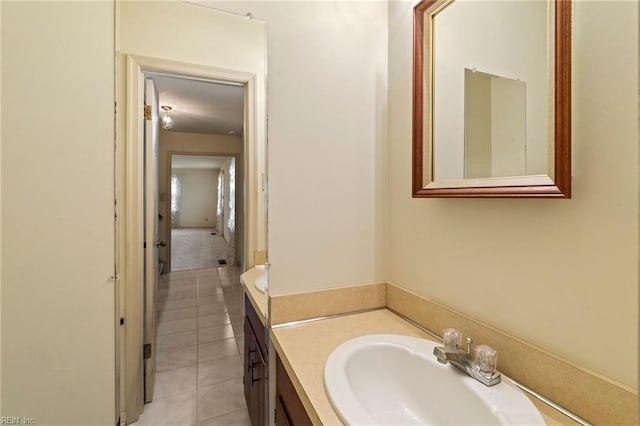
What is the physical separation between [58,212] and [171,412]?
95 cm

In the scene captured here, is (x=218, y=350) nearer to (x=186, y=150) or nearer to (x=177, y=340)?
(x=177, y=340)

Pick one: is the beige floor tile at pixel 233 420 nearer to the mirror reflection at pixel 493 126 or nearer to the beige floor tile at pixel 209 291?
the beige floor tile at pixel 209 291

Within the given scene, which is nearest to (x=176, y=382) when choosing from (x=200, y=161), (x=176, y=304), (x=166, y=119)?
(x=176, y=304)

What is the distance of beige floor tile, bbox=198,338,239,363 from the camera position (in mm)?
1193

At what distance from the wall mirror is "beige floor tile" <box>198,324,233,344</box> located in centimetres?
99

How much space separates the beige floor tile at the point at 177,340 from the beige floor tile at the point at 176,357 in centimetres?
1

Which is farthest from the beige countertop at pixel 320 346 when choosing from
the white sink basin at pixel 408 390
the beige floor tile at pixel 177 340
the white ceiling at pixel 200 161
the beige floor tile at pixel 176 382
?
the white ceiling at pixel 200 161

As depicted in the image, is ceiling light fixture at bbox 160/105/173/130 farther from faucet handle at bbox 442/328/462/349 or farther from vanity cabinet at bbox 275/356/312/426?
faucet handle at bbox 442/328/462/349

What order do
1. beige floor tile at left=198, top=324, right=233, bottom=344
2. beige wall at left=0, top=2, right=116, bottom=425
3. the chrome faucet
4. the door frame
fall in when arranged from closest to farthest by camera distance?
the chrome faucet < beige wall at left=0, top=2, right=116, bottom=425 < the door frame < beige floor tile at left=198, top=324, right=233, bottom=344

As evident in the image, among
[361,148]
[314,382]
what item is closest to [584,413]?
[314,382]

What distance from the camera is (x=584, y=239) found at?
56 centimetres

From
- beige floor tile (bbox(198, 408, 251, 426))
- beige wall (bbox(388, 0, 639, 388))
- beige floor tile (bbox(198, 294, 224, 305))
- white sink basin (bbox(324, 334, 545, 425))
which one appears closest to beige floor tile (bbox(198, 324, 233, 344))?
beige floor tile (bbox(198, 294, 224, 305))

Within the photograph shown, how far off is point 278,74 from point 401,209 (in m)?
0.70

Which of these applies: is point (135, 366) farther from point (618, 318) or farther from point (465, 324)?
point (618, 318)
